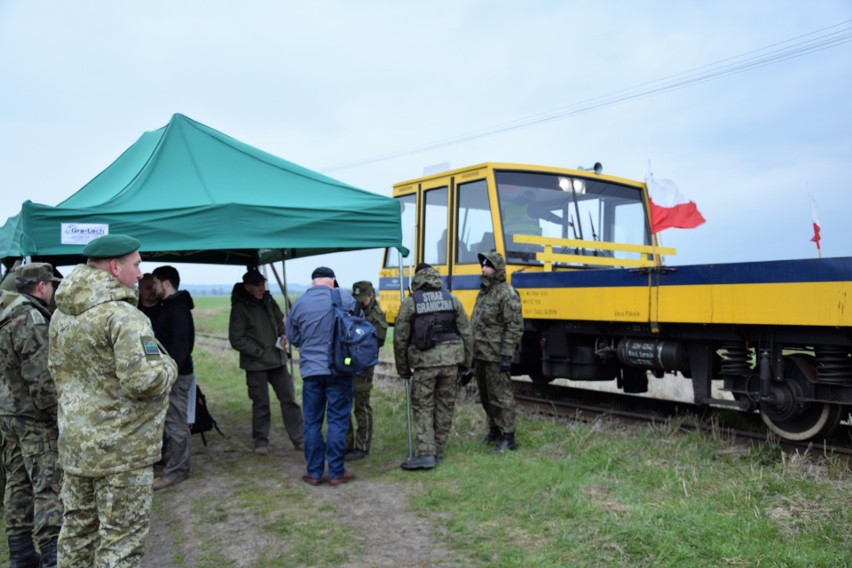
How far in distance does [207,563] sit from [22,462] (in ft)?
4.10

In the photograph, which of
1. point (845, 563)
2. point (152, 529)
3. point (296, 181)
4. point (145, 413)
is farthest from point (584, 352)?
point (145, 413)

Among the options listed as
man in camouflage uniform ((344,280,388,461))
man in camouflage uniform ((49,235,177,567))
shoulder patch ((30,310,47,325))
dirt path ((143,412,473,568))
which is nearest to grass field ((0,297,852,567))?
dirt path ((143,412,473,568))

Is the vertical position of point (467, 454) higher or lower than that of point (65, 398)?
lower

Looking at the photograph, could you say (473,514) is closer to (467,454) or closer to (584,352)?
(467,454)

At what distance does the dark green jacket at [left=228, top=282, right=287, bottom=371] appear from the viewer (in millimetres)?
6512

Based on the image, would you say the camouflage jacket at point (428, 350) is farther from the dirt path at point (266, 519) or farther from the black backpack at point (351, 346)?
the dirt path at point (266, 519)

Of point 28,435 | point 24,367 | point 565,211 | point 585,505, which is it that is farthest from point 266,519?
point 565,211

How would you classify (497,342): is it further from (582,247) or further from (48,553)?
(48,553)

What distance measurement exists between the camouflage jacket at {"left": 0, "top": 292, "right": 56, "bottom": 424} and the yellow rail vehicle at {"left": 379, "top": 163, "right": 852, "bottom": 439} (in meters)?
3.31

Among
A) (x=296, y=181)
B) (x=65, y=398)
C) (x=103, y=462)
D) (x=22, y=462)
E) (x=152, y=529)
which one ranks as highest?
(x=296, y=181)

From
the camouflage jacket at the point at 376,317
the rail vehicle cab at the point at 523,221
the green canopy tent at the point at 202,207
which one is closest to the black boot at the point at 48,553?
the green canopy tent at the point at 202,207

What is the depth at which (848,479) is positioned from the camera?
4883mm

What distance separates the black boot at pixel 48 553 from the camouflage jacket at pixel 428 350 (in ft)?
9.26

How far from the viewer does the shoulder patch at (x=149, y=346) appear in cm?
312
